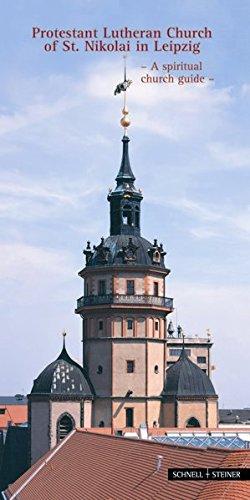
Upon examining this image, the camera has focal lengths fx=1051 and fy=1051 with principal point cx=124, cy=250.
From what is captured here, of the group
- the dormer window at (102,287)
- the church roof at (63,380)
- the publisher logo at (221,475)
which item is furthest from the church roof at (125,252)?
the publisher logo at (221,475)

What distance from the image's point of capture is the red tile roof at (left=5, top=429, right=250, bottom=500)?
32094mm

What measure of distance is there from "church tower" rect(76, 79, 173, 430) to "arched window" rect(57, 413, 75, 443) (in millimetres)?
2130

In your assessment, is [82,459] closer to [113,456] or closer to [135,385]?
[113,456]

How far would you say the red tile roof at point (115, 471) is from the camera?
105ft

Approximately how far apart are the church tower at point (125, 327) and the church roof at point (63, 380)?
1175 mm

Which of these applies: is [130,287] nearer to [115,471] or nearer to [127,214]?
[127,214]

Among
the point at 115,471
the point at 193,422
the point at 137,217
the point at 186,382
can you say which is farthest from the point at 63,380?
the point at 115,471

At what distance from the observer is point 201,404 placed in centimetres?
8325

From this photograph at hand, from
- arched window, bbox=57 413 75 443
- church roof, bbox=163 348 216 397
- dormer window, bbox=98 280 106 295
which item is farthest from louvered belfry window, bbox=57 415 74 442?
dormer window, bbox=98 280 106 295

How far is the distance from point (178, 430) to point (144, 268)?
14.0 metres

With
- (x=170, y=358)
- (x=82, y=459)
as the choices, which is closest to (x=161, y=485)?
(x=82, y=459)

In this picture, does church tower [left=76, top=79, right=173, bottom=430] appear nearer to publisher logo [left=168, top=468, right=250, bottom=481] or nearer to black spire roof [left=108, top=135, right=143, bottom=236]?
black spire roof [left=108, top=135, right=143, bottom=236]

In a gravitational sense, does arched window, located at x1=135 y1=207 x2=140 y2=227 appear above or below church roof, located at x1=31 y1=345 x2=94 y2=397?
above

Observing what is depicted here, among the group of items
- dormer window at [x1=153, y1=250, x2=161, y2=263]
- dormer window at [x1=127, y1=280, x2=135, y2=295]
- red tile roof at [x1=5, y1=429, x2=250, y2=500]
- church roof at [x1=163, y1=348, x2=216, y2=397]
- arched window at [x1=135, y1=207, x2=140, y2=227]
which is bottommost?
red tile roof at [x1=5, y1=429, x2=250, y2=500]
